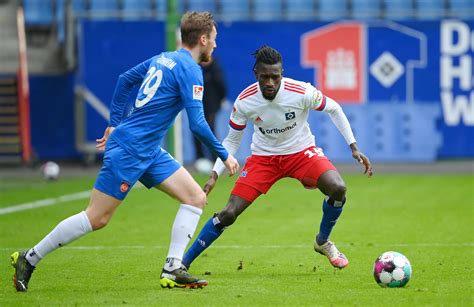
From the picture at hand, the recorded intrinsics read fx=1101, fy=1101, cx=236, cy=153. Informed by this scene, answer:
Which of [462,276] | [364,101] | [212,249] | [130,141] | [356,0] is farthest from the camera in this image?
[356,0]

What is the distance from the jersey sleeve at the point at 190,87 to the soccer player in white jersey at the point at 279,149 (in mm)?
1098

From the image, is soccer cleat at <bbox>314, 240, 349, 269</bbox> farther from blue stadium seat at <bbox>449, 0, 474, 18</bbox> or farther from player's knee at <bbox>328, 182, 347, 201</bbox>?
blue stadium seat at <bbox>449, 0, 474, 18</bbox>

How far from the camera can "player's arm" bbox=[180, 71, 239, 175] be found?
8.29 meters

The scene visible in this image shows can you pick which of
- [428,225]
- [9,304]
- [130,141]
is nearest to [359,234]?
[428,225]

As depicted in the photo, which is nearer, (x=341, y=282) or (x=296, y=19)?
(x=341, y=282)

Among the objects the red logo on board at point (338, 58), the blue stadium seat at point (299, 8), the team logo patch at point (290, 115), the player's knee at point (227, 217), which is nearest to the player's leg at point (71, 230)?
the player's knee at point (227, 217)

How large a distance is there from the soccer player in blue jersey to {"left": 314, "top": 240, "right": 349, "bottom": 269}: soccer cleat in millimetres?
1557

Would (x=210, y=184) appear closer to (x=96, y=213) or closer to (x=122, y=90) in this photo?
(x=122, y=90)

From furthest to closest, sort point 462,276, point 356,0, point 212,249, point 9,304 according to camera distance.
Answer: point 356,0
point 212,249
point 462,276
point 9,304

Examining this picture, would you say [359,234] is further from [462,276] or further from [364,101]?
[364,101]

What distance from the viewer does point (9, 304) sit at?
7973 millimetres

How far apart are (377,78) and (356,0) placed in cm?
A: 327

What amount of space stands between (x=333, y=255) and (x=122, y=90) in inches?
95.8

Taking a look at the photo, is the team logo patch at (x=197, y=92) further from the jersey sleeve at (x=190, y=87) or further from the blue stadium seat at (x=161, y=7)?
the blue stadium seat at (x=161, y=7)
